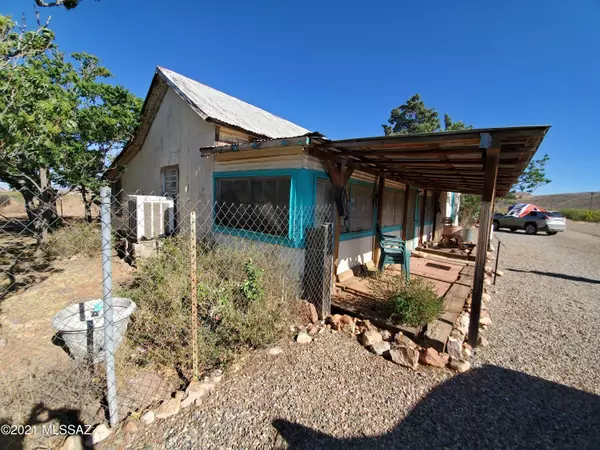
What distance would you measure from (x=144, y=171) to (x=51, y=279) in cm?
507

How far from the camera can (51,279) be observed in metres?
5.60

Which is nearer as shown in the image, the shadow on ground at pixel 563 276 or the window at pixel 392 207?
the shadow on ground at pixel 563 276

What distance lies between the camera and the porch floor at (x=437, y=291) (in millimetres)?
3729

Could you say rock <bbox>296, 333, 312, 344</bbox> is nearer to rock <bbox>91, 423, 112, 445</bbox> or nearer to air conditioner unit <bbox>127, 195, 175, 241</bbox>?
rock <bbox>91, 423, 112, 445</bbox>

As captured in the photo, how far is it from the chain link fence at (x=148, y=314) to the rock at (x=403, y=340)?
116 centimetres

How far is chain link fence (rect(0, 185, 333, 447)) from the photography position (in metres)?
2.40

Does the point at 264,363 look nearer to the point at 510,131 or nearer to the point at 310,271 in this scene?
the point at 310,271

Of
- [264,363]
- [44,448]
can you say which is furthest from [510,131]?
[44,448]

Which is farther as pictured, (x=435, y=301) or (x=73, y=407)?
(x=435, y=301)

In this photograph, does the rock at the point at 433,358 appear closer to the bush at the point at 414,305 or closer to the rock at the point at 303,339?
the bush at the point at 414,305

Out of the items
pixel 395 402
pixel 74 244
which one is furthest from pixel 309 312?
pixel 74 244

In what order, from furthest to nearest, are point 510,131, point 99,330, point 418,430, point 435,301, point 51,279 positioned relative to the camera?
point 51,279 → point 435,301 → point 99,330 → point 510,131 → point 418,430

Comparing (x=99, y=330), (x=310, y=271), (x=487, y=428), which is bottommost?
(x=487, y=428)

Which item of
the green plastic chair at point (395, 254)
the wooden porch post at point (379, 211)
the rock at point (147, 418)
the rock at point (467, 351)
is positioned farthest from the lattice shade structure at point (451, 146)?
the rock at point (147, 418)
